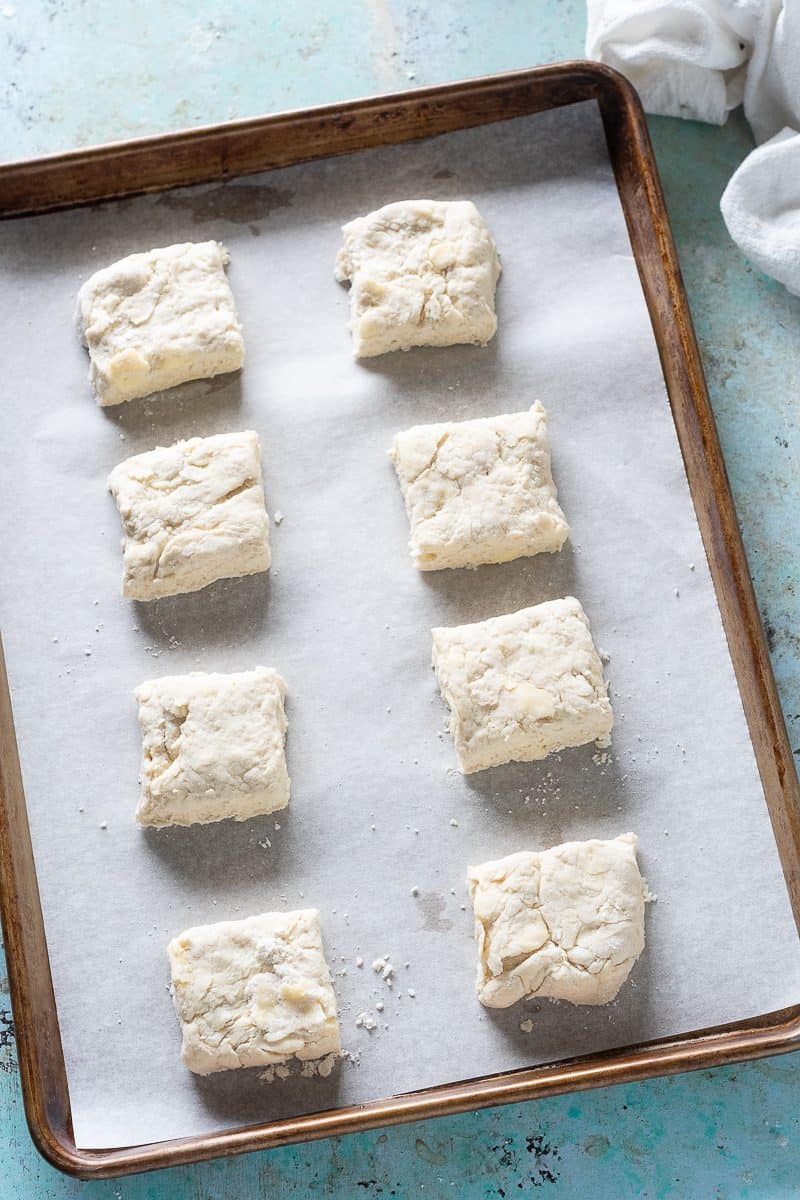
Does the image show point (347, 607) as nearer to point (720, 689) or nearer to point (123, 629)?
point (123, 629)

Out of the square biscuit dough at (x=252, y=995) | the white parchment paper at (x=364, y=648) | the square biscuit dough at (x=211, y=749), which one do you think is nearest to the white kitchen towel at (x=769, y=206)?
the white parchment paper at (x=364, y=648)

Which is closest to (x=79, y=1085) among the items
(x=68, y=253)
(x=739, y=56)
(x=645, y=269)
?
(x=68, y=253)

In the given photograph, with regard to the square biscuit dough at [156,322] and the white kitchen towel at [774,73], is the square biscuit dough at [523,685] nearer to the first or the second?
the square biscuit dough at [156,322]

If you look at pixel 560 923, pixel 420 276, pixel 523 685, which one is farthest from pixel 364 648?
pixel 420 276

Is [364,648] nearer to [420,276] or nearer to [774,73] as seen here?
[420,276]

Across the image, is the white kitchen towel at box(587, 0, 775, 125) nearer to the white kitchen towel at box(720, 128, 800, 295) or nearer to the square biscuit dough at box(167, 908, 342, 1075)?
the white kitchen towel at box(720, 128, 800, 295)

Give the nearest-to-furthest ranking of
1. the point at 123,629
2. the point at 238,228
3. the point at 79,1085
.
Result: 1. the point at 79,1085
2. the point at 123,629
3. the point at 238,228
